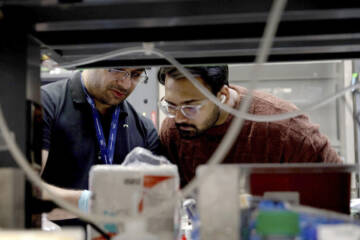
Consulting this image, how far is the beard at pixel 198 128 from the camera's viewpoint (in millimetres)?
1778

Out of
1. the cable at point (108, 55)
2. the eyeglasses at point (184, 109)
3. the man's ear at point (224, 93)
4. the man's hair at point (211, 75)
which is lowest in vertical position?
the eyeglasses at point (184, 109)

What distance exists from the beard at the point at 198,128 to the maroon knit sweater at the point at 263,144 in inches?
1.0

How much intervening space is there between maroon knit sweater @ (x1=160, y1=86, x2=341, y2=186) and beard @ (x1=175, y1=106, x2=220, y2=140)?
2 centimetres

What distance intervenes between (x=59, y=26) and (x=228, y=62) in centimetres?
46

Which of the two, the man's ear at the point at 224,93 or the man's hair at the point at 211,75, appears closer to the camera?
the man's hair at the point at 211,75

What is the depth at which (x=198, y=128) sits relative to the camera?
5.90 feet

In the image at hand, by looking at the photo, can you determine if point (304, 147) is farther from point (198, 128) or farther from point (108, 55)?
point (108, 55)

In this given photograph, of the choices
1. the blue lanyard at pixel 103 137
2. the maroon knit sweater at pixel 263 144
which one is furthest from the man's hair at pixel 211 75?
the blue lanyard at pixel 103 137

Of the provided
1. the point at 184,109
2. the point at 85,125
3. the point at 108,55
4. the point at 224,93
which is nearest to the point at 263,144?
the point at 224,93

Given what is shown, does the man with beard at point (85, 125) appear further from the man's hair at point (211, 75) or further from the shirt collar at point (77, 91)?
the man's hair at point (211, 75)

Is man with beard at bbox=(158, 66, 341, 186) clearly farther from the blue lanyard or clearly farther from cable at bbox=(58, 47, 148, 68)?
cable at bbox=(58, 47, 148, 68)

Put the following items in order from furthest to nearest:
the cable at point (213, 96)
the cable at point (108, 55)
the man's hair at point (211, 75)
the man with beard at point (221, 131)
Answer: the man with beard at point (221, 131) < the man's hair at point (211, 75) < the cable at point (108, 55) < the cable at point (213, 96)

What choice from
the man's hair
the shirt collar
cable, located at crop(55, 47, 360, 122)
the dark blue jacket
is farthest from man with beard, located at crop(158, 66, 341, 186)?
cable, located at crop(55, 47, 360, 122)

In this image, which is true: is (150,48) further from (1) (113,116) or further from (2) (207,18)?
(1) (113,116)
